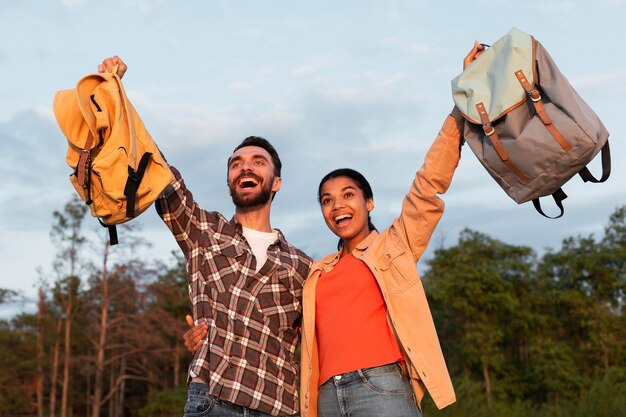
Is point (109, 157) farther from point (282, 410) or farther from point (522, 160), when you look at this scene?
point (522, 160)

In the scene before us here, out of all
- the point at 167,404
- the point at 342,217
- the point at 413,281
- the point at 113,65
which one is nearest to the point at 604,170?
the point at 413,281

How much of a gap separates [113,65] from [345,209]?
1667 millimetres

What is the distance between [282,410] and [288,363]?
299 millimetres

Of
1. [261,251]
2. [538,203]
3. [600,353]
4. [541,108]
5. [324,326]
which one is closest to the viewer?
[541,108]

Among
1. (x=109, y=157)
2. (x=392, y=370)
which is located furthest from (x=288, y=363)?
(x=109, y=157)

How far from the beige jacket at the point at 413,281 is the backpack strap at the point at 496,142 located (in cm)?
31

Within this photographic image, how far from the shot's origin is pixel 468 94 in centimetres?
397

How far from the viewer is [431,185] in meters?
4.19

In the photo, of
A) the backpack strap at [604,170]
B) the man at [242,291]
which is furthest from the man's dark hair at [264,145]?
the backpack strap at [604,170]

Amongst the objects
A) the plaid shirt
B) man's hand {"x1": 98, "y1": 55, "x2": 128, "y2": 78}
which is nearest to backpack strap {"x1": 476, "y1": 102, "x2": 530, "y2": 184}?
the plaid shirt

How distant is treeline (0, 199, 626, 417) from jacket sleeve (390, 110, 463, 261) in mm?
27071

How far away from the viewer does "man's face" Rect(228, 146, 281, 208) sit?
465 centimetres

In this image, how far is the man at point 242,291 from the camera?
4.02 meters

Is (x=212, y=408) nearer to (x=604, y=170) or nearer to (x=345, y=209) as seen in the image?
(x=345, y=209)
